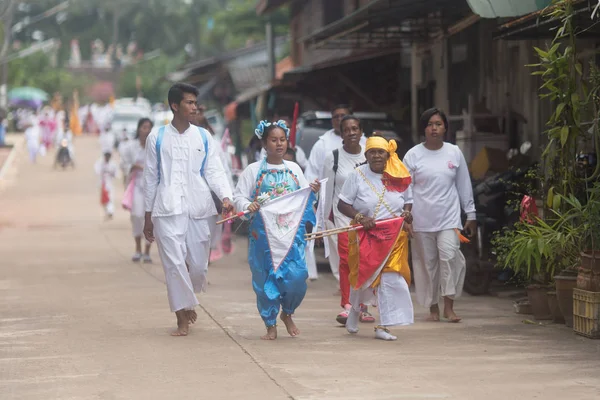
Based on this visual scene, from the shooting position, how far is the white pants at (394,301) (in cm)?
929

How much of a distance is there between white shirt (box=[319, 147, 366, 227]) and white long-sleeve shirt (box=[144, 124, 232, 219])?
1.72 m

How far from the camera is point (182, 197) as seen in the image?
378 inches

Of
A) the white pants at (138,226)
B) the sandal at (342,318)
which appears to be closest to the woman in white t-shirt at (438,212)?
the sandal at (342,318)

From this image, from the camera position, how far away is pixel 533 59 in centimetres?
1453

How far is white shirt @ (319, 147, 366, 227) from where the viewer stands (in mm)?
11180

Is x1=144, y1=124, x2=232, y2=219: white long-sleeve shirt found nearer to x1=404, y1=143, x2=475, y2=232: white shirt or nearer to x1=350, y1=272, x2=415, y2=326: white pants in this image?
x1=350, y1=272, x2=415, y2=326: white pants

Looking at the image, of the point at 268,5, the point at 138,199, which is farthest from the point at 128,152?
the point at 268,5

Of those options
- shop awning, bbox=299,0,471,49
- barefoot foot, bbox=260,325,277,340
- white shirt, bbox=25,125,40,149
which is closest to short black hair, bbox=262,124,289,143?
barefoot foot, bbox=260,325,277,340

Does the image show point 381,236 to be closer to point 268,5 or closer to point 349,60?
point 349,60

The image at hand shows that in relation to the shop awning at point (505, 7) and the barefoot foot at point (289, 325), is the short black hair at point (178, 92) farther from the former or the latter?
the shop awning at point (505, 7)

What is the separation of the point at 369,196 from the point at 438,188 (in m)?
1.02

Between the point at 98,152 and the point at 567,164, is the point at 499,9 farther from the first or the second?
the point at 98,152

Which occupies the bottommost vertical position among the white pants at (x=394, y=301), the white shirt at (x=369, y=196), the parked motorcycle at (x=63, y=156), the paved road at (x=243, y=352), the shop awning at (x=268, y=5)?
the paved road at (x=243, y=352)

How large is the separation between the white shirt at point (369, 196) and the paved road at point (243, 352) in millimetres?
979
